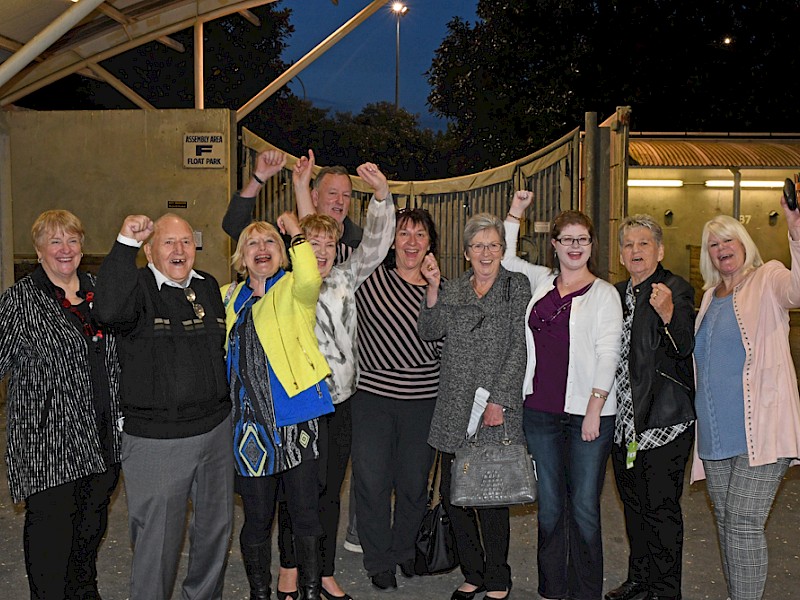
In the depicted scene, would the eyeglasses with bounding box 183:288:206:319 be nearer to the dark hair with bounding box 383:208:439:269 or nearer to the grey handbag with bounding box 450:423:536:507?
the dark hair with bounding box 383:208:439:269

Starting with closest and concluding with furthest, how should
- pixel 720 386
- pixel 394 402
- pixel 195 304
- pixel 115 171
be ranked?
pixel 195 304 → pixel 720 386 → pixel 394 402 → pixel 115 171

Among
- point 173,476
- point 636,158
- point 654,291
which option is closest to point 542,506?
point 654,291

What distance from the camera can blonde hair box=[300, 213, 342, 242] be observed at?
14.0 ft

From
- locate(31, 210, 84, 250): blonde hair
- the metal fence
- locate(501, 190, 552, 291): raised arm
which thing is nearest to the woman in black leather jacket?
locate(501, 190, 552, 291): raised arm

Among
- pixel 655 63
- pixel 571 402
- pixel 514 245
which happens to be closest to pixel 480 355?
pixel 571 402

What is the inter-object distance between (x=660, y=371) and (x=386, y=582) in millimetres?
1874

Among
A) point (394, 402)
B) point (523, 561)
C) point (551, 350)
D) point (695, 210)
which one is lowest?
point (523, 561)

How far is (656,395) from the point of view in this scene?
412 cm

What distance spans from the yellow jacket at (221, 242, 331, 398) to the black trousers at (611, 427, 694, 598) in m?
1.69

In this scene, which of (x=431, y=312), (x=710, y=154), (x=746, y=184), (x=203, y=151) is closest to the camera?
(x=431, y=312)

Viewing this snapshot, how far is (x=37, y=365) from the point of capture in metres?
3.76

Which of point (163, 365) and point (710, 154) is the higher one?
point (710, 154)

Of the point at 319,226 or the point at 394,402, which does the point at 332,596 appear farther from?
the point at 319,226

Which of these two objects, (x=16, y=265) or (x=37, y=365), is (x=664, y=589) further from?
(x=16, y=265)
